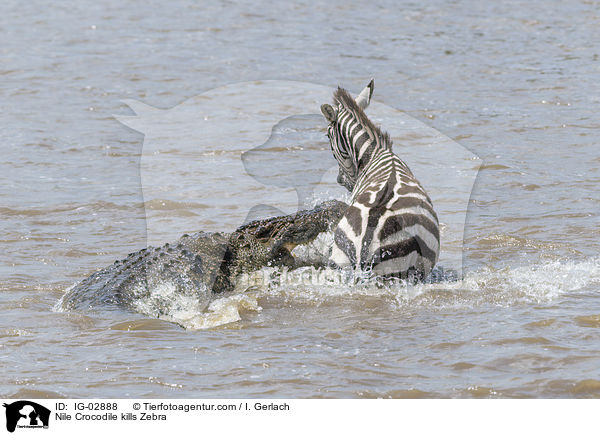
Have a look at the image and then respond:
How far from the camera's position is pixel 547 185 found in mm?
10594

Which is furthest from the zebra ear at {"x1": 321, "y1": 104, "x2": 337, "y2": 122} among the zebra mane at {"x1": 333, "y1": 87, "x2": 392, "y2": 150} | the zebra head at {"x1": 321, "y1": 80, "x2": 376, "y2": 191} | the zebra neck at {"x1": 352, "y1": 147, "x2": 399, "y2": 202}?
the zebra neck at {"x1": 352, "y1": 147, "x2": 399, "y2": 202}

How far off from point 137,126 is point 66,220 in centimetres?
489

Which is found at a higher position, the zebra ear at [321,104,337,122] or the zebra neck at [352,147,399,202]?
the zebra ear at [321,104,337,122]

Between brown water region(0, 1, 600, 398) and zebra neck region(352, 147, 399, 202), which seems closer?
brown water region(0, 1, 600, 398)

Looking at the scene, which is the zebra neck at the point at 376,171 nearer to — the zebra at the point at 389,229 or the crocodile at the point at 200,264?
the zebra at the point at 389,229

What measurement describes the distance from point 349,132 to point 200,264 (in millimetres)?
2069

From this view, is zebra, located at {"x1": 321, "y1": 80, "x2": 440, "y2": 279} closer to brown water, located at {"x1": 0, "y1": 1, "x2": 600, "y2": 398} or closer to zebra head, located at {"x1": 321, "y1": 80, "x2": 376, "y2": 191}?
brown water, located at {"x1": 0, "y1": 1, "x2": 600, "y2": 398}

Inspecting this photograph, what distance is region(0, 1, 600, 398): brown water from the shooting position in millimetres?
5695
